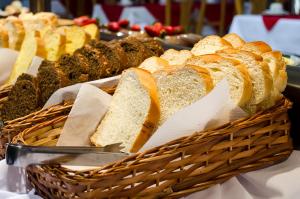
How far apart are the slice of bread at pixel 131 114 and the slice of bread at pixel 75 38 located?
0.70m

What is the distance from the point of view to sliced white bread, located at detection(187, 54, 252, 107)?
111 cm

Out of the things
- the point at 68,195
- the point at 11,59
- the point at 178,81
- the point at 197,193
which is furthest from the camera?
the point at 11,59

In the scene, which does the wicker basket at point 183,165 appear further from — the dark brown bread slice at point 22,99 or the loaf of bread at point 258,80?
the dark brown bread slice at point 22,99

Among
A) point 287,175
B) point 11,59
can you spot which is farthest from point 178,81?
point 11,59

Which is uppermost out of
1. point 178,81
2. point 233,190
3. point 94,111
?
point 178,81

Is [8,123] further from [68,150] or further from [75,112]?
[68,150]

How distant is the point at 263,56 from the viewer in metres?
1.24

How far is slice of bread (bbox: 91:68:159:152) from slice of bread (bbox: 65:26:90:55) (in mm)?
702

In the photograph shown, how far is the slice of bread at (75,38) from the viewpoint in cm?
193

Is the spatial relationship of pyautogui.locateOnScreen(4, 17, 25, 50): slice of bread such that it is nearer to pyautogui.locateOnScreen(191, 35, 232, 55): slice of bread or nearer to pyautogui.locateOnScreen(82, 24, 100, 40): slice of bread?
pyautogui.locateOnScreen(82, 24, 100, 40): slice of bread

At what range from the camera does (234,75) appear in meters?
1.12

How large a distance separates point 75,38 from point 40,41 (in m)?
0.16

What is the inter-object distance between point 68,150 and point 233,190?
38cm

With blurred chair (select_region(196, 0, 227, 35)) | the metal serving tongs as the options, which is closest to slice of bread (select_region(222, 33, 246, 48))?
the metal serving tongs
